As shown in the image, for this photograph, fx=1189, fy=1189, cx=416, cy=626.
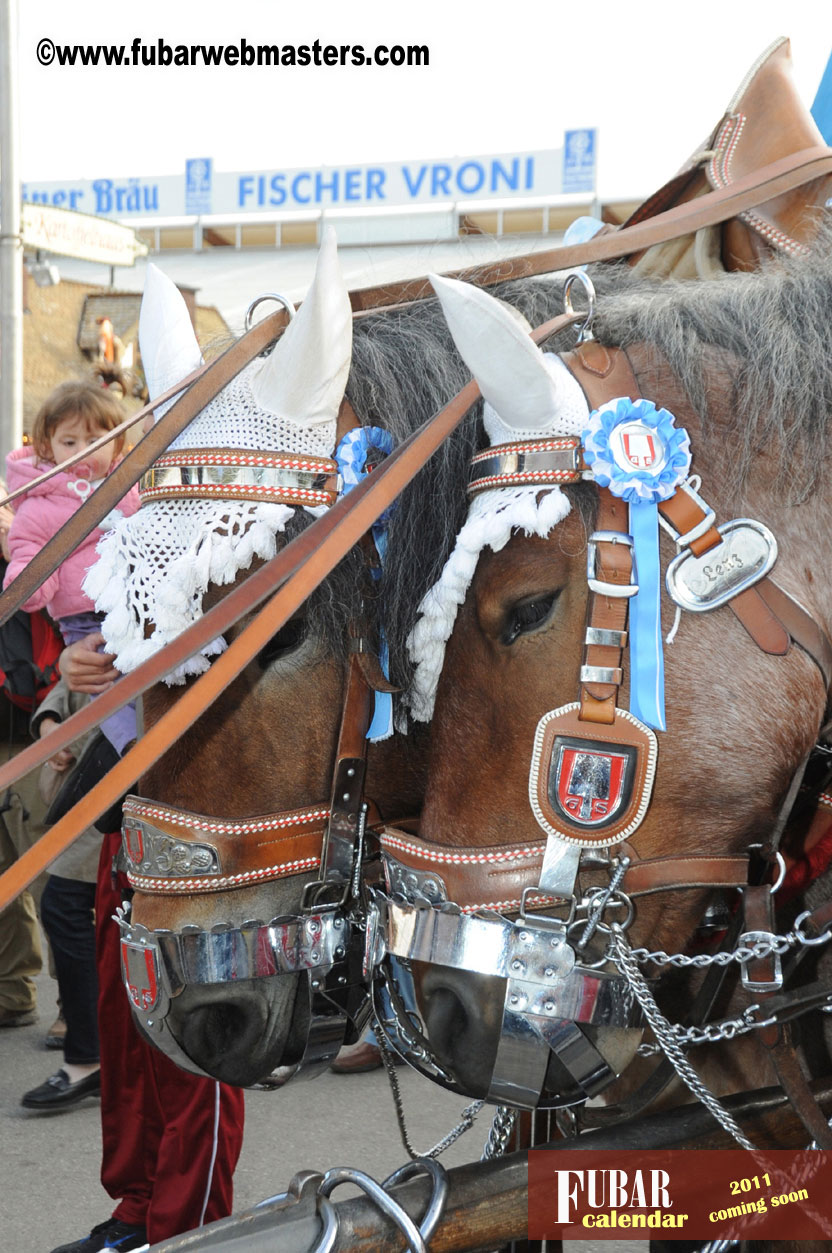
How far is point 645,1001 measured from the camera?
1.60 meters

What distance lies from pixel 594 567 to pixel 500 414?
0.88ft

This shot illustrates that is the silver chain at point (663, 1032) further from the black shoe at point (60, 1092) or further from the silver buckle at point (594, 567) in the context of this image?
the black shoe at point (60, 1092)

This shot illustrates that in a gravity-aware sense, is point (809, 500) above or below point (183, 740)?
above

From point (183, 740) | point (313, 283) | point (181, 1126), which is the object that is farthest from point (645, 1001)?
point (181, 1126)

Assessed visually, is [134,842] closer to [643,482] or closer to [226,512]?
[226,512]

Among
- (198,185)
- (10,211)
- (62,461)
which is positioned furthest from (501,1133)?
(198,185)

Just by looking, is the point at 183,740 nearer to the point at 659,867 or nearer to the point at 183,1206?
the point at 659,867

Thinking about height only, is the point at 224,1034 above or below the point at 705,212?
below

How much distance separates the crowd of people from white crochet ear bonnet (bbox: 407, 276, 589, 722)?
0.63m

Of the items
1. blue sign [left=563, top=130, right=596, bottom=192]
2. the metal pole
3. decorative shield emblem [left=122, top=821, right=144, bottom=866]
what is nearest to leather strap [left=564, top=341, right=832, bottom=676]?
decorative shield emblem [left=122, top=821, right=144, bottom=866]

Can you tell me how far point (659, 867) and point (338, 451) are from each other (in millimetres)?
942

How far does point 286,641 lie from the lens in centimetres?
211

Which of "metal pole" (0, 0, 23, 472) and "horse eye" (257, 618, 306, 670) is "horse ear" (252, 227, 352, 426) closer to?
"horse eye" (257, 618, 306, 670)

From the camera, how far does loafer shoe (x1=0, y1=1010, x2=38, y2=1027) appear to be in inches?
195
